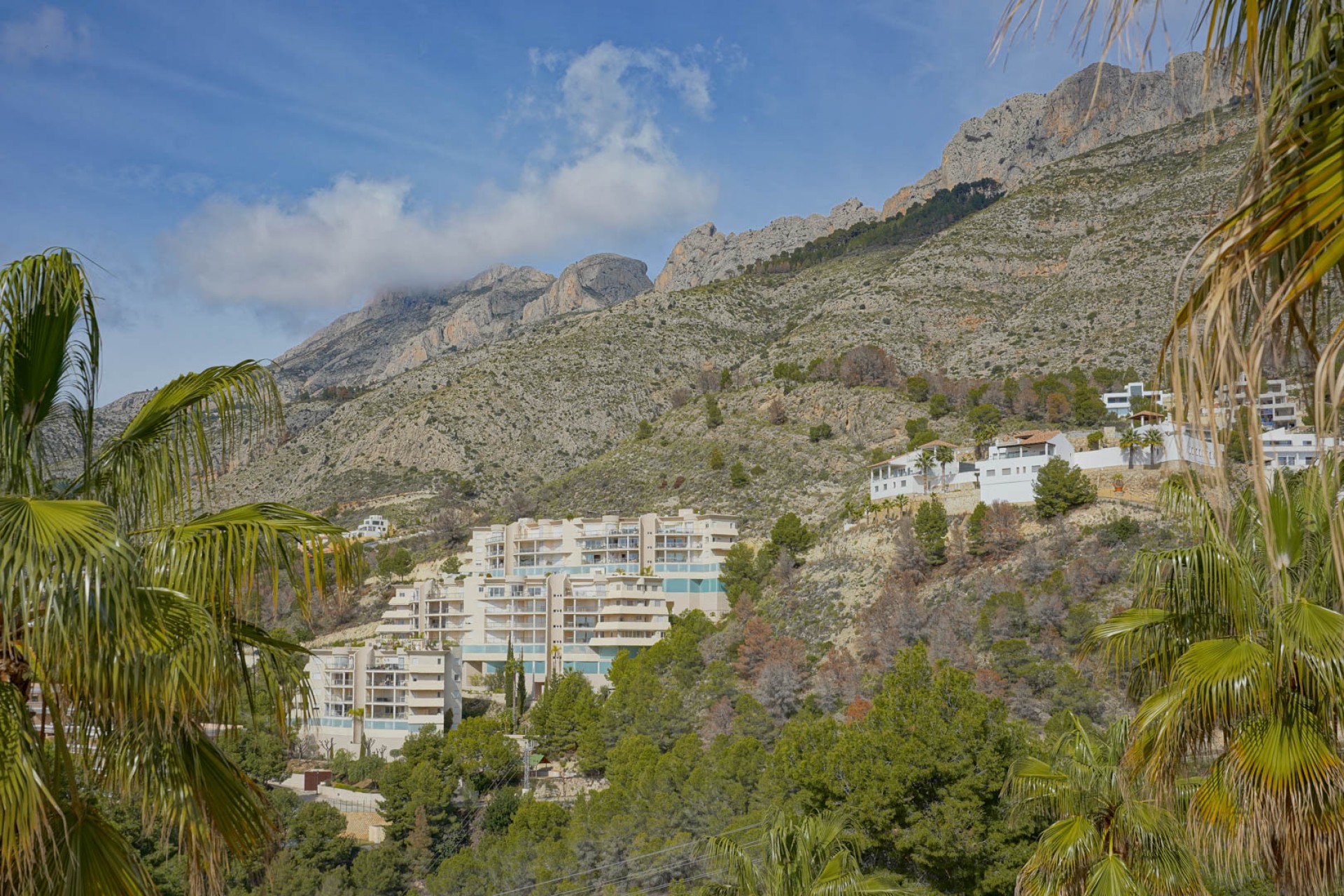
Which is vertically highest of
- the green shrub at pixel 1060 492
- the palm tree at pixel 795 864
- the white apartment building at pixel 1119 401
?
the white apartment building at pixel 1119 401

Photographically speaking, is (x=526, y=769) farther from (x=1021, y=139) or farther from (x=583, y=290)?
(x=583, y=290)

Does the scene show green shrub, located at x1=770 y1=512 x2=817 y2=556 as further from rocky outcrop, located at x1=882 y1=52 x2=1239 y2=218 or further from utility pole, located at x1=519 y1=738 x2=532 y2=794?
rocky outcrop, located at x1=882 y1=52 x2=1239 y2=218

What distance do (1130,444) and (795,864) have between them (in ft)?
143

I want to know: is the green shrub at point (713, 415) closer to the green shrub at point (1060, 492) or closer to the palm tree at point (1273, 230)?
the green shrub at point (1060, 492)

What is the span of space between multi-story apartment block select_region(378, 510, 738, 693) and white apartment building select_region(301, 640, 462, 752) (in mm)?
5829

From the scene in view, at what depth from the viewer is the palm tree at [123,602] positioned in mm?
3281

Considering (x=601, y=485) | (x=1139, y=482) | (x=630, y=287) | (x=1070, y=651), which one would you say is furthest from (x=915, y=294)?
(x=630, y=287)

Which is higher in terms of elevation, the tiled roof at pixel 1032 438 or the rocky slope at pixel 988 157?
the rocky slope at pixel 988 157

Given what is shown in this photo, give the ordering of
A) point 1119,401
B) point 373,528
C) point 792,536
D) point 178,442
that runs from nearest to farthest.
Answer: point 178,442, point 792,536, point 1119,401, point 373,528

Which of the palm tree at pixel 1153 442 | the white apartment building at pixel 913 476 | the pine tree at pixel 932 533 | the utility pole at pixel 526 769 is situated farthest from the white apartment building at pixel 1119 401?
the utility pole at pixel 526 769

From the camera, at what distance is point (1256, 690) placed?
5871 millimetres

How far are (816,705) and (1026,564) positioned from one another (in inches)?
504

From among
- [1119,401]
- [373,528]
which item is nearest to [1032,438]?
[1119,401]

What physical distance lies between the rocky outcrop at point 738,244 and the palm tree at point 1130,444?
8864 centimetres
